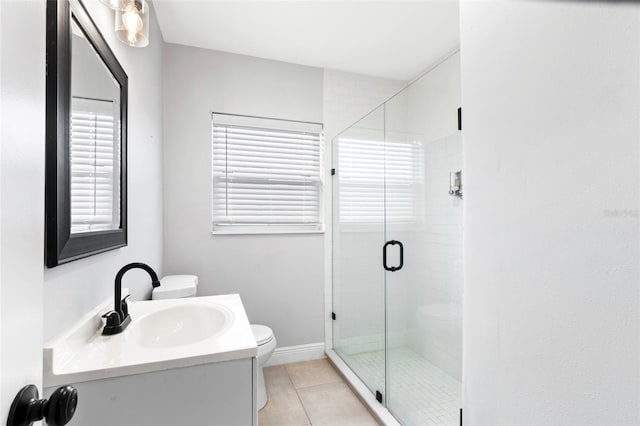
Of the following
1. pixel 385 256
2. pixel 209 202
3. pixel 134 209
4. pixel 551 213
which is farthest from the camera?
pixel 209 202

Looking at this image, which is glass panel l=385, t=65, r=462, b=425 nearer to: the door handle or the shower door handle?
the shower door handle

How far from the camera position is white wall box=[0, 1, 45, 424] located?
45 cm

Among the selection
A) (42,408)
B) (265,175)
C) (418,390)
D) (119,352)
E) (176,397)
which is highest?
(265,175)

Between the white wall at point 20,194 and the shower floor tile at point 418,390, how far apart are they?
5.96 ft

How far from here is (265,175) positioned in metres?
2.70

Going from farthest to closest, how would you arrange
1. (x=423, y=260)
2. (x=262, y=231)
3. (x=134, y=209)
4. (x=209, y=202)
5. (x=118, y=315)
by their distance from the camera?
(x=262, y=231)
(x=209, y=202)
(x=423, y=260)
(x=134, y=209)
(x=118, y=315)

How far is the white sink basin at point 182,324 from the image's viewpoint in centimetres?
136

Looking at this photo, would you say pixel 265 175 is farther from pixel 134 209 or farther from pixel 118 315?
pixel 118 315

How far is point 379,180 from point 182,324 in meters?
1.53

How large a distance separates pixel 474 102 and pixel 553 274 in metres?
0.55

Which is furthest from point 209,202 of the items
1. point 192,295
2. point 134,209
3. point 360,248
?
point 360,248

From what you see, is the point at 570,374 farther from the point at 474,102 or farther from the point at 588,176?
the point at 474,102

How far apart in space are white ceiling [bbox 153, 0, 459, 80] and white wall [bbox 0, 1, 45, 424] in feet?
5.94

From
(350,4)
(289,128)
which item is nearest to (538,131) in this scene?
(350,4)
